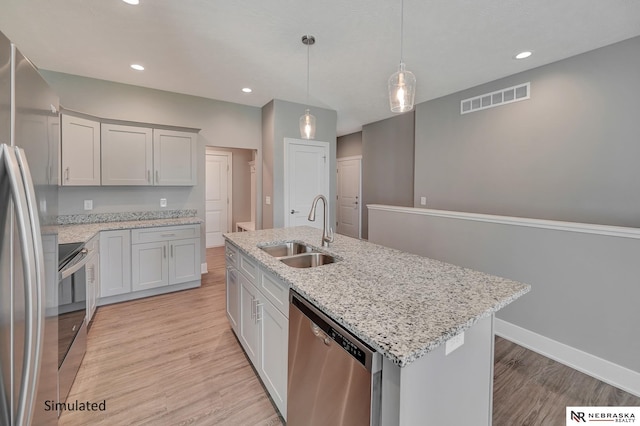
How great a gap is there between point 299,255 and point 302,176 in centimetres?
267

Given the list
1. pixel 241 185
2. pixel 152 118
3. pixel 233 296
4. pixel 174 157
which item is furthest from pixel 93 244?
pixel 241 185

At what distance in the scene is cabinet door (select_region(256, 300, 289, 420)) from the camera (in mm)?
1482

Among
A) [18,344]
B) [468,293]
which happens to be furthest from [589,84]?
[18,344]

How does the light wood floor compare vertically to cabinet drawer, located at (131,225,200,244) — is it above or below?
below

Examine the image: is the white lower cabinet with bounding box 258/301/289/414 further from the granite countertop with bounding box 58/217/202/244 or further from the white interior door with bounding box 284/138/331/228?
the white interior door with bounding box 284/138/331/228

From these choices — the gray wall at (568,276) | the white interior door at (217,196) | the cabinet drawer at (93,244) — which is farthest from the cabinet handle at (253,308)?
the white interior door at (217,196)

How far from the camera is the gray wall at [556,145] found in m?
2.52

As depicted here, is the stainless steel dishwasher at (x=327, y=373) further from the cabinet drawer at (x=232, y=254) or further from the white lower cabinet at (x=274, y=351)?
the cabinet drawer at (x=232, y=254)

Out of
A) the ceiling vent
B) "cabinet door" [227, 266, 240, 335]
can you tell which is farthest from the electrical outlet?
the ceiling vent

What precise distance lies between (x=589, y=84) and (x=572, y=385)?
2.81 metres

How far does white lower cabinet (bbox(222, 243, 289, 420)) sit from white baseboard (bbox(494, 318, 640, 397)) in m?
1.53

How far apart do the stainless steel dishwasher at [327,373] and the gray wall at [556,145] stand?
3183mm

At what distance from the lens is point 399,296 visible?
122 centimetres

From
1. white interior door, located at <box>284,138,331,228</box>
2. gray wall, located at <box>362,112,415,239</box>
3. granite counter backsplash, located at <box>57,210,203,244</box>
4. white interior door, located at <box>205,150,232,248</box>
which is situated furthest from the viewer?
white interior door, located at <box>205,150,232,248</box>
